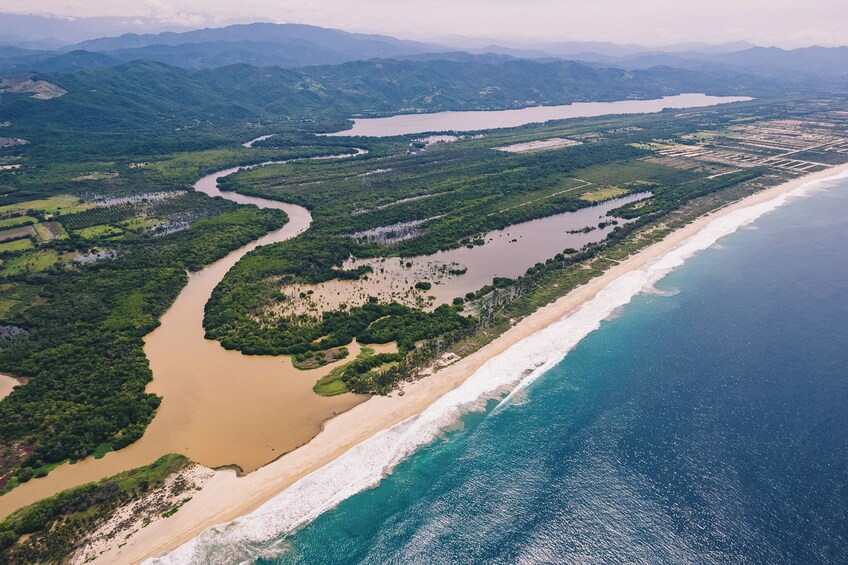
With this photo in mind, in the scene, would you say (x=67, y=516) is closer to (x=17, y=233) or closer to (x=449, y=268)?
(x=449, y=268)

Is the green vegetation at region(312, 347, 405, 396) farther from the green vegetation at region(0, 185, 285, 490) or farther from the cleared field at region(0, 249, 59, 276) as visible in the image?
the cleared field at region(0, 249, 59, 276)

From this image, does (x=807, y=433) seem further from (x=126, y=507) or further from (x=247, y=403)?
(x=126, y=507)

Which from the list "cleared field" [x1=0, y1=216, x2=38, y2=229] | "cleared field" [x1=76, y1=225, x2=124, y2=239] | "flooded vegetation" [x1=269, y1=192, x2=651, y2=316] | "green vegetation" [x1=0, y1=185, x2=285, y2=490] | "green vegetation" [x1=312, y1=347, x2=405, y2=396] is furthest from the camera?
"cleared field" [x1=0, y1=216, x2=38, y2=229]

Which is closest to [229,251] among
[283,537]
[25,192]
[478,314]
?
[478,314]

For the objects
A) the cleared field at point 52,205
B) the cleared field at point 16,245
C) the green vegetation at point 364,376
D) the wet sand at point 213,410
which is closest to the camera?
the wet sand at point 213,410

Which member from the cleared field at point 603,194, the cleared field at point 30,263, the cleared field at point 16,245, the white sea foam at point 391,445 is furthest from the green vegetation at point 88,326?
the cleared field at point 603,194

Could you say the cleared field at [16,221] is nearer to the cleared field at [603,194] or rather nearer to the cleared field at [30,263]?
the cleared field at [30,263]

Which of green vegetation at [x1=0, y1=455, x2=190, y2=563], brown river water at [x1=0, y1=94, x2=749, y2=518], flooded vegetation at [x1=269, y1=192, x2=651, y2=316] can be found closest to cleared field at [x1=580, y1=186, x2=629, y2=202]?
flooded vegetation at [x1=269, y1=192, x2=651, y2=316]
